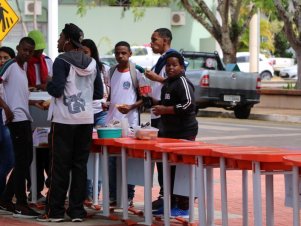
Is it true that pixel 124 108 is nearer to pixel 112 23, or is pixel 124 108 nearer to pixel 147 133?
pixel 147 133

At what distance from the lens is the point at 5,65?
10688mm

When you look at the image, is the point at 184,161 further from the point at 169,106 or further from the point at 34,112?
the point at 34,112

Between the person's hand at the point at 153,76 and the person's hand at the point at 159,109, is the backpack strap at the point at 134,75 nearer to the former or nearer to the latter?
the person's hand at the point at 153,76

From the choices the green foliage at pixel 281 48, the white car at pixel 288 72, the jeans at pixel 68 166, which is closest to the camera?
the jeans at pixel 68 166

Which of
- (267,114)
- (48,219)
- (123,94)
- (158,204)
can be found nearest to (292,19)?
(267,114)

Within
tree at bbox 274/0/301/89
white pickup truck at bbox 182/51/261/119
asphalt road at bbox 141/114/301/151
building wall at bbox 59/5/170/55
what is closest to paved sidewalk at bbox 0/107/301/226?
asphalt road at bbox 141/114/301/151

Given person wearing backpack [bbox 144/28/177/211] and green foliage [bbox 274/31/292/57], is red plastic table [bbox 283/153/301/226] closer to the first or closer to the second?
person wearing backpack [bbox 144/28/177/211]

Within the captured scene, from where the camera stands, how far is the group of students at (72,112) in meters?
10.1

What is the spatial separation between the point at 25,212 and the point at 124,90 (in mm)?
1812

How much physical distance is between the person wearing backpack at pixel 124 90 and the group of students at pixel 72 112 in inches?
2.8

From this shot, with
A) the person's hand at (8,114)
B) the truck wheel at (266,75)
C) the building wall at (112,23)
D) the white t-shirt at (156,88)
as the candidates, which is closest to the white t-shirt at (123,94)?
the white t-shirt at (156,88)

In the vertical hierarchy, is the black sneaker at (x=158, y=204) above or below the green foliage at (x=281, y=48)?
below

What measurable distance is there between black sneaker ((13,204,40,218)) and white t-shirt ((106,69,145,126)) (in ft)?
4.77

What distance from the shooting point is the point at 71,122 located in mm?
10055
